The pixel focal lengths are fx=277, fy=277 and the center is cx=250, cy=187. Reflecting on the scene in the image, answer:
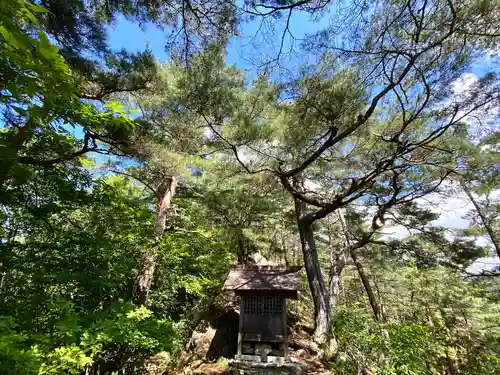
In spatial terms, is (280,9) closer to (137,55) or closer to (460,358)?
(137,55)

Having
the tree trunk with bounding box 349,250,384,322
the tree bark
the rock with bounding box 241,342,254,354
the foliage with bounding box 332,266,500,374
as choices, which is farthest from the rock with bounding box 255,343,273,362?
the tree trunk with bounding box 349,250,384,322

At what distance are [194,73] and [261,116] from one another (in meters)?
1.53

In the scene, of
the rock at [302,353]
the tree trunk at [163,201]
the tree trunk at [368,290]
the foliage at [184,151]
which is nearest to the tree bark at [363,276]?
the tree trunk at [368,290]

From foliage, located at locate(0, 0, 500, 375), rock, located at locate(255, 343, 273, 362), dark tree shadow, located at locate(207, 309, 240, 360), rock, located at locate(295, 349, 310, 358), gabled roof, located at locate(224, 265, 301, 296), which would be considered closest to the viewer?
foliage, located at locate(0, 0, 500, 375)

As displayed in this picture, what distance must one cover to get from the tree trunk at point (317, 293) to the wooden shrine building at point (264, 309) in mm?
421

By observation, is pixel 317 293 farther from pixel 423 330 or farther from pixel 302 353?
pixel 423 330

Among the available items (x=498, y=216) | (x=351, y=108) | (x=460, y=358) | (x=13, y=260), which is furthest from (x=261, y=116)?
(x=460, y=358)

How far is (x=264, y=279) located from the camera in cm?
667

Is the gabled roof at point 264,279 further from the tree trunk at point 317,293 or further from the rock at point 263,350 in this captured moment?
the rock at point 263,350

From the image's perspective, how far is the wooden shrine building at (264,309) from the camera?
5929 millimetres

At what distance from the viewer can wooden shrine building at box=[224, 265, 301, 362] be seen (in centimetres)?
593

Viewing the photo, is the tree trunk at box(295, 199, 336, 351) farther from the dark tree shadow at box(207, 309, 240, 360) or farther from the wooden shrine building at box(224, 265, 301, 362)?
the dark tree shadow at box(207, 309, 240, 360)

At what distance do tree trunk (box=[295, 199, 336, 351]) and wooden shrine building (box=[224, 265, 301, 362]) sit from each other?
42 centimetres

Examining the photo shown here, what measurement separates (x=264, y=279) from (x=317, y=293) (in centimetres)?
126
